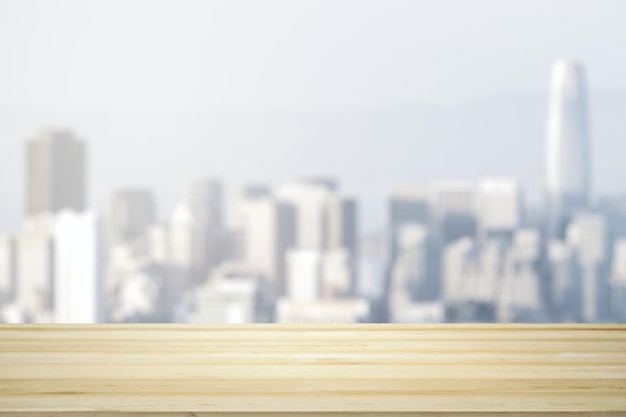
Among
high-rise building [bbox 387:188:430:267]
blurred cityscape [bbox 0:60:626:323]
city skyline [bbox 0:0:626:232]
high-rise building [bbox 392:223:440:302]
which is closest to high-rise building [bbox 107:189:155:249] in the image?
blurred cityscape [bbox 0:60:626:323]

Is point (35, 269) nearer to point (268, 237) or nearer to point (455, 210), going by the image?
point (268, 237)

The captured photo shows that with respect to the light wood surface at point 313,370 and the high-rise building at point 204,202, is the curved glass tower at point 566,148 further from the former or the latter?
the light wood surface at point 313,370

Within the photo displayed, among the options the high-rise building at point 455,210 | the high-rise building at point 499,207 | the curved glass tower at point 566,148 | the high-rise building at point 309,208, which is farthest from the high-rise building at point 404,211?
the curved glass tower at point 566,148

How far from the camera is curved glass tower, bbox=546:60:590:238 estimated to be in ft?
48.0

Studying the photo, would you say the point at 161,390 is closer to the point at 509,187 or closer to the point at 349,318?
the point at 349,318

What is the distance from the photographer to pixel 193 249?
15945 mm

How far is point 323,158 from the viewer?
14.7m

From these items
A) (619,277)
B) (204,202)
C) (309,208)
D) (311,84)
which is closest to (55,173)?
(204,202)

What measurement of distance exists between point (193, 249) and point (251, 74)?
13.2ft

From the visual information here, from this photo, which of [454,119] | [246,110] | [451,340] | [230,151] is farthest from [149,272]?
[451,340]

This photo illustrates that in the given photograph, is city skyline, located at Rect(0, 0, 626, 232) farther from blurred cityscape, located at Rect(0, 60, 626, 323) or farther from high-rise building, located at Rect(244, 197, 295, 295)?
high-rise building, located at Rect(244, 197, 295, 295)

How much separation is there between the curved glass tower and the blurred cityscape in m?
0.03

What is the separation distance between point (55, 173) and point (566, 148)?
1041 centimetres

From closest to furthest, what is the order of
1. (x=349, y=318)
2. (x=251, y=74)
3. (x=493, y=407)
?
(x=493, y=407), (x=349, y=318), (x=251, y=74)
